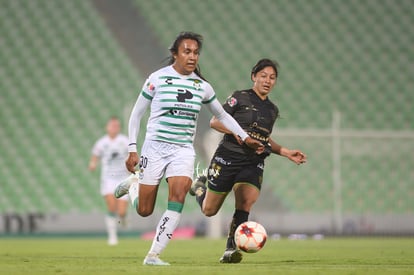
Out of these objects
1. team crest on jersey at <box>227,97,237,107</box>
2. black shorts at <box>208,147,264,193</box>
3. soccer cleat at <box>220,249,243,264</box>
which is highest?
team crest on jersey at <box>227,97,237,107</box>

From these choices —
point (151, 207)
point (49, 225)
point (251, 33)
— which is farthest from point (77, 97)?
point (151, 207)

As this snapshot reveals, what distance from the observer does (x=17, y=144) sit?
58.6ft

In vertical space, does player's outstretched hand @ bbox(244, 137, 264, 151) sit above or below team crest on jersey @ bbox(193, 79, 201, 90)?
below

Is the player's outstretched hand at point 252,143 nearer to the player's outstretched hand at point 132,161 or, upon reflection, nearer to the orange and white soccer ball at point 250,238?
the orange and white soccer ball at point 250,238

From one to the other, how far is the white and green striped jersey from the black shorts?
1.21 m

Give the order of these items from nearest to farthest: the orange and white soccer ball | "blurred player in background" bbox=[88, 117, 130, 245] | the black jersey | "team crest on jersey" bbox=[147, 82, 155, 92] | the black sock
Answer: "team crest on jersey" bbox=[147, 82, 155, 92] < the orange and white soccer ball < the black sock < the black jersey < "blurred player in background" bbox=[88, 117, 130, 245]

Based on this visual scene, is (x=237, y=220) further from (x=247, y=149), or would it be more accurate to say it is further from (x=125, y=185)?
(x=125, y=185)

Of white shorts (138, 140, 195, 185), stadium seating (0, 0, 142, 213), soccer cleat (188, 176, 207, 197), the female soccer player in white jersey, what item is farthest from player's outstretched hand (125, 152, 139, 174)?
stadium seating (0, 0, 142, 213)

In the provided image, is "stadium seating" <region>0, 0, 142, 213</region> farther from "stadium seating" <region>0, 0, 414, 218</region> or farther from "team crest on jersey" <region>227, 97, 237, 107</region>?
"team crest on jersey" <region>227, 97, 237, 107</region>

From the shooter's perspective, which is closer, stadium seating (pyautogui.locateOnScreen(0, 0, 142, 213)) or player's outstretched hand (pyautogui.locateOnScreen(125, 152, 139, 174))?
player's outstretched hand (pyautogui.locateOnScreen(125, 152, 139, 174))

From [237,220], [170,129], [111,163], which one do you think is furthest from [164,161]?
[111,163]

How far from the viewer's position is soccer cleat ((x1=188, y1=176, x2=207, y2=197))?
898cm

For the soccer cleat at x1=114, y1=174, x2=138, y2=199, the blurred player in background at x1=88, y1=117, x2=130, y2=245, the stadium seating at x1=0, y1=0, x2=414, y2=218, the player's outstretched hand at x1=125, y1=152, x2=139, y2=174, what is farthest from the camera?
the stadium seating at x1=0, y1=0, x2=414, y2=218

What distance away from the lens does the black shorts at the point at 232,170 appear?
26.8 feet
